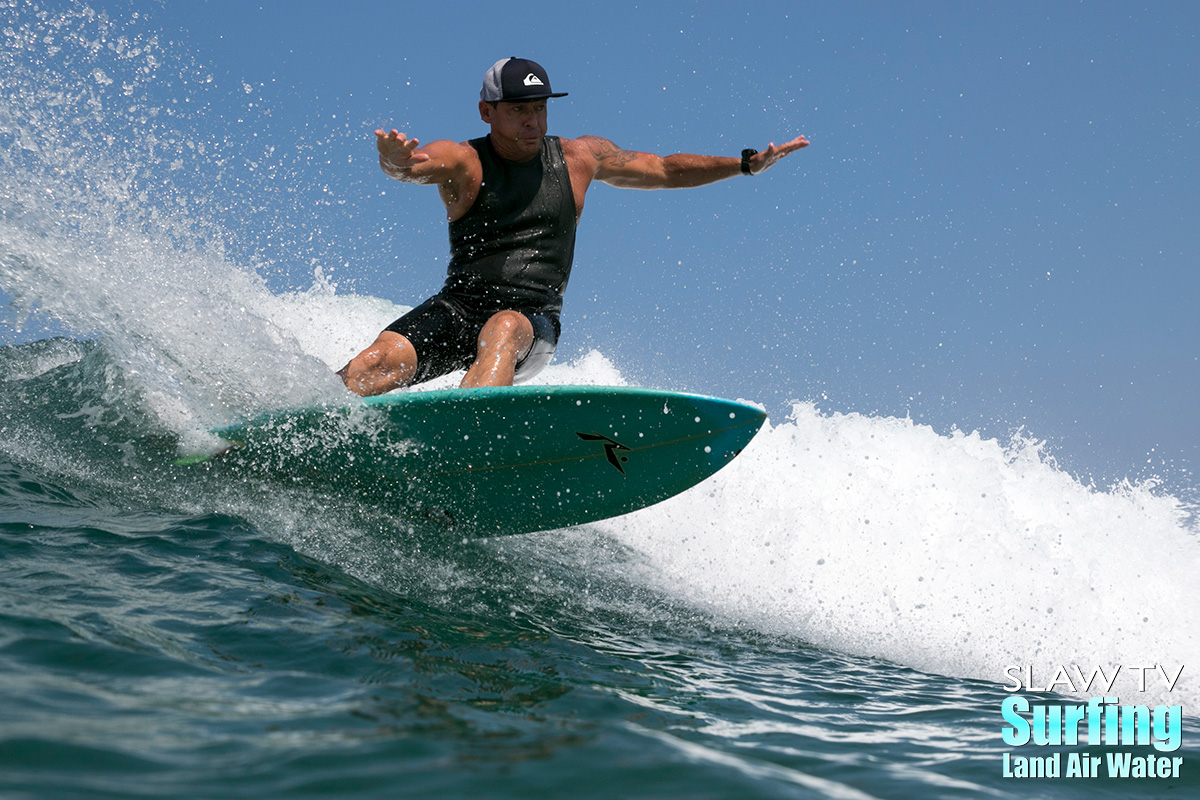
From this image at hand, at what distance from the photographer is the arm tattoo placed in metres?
5.70

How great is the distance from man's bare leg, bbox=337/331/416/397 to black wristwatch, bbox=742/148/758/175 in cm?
250

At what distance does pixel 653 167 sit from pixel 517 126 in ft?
3.59

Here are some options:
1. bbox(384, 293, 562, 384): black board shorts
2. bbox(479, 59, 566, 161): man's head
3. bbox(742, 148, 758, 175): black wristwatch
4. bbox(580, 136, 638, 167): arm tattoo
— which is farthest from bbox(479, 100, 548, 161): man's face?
bbox(742, 148, 758, 175): black wristwatch

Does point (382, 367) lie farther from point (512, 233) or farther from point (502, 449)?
point (512, 233)

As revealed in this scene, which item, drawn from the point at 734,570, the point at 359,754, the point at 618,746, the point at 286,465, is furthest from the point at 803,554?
the point at 359,754

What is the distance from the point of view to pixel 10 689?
2.11 m

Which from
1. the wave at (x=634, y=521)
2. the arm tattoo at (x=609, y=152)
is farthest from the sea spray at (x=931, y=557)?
the arm tattoo at (x=609, y=152)

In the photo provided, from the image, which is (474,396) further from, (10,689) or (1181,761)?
(1181,761)

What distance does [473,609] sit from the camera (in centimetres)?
382

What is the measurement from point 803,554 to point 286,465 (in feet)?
12.3

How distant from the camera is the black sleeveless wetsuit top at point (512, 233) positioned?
17.1ft

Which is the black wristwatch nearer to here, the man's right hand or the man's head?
the man's head

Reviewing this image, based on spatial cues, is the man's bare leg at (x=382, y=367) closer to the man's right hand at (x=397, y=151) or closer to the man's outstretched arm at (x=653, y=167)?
the man's right hand at (x=397, y=151)

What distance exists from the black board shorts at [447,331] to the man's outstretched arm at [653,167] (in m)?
1.15
